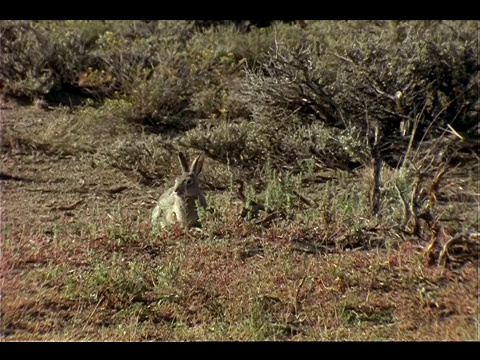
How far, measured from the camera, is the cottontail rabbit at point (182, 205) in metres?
6.56

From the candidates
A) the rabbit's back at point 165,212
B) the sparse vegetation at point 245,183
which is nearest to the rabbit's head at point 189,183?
the rabbit's back at point 165,212

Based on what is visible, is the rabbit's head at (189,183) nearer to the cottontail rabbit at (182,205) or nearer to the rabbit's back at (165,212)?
the cottontail rabbit at (182,205)

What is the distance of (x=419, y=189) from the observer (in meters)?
5.86

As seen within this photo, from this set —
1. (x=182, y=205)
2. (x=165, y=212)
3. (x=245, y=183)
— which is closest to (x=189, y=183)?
(x=182, y=205)

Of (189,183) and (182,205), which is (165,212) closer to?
(182,205)

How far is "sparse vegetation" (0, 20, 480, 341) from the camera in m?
4.66

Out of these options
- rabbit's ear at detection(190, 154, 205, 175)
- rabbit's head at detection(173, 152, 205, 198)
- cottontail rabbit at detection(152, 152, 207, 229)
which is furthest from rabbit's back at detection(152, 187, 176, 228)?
rabbit's ear at detection(190, 154, 205, 175)

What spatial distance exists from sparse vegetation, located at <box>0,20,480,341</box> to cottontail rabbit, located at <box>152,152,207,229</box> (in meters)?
0.17

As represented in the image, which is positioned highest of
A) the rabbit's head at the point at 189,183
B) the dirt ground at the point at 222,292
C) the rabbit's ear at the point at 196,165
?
the rabbit's ear at the point at 196,165

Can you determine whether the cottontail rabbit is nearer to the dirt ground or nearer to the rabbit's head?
the rabbit's head

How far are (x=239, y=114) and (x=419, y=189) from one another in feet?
16.1

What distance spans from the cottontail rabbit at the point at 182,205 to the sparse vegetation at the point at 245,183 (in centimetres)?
17
